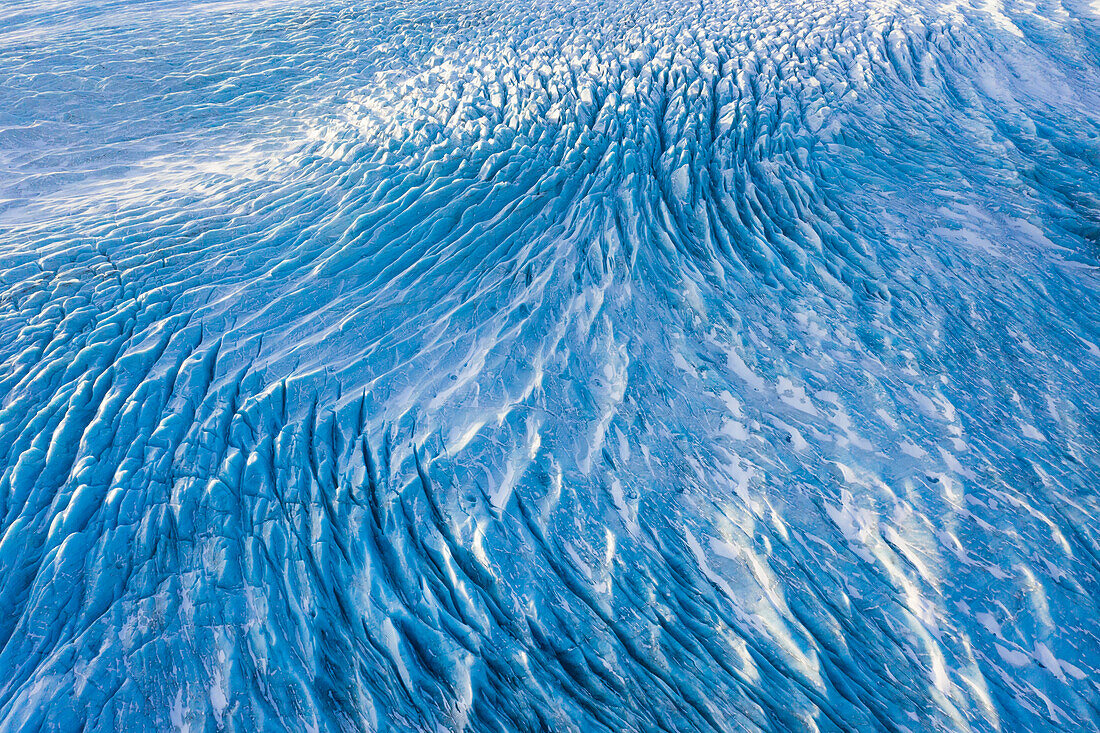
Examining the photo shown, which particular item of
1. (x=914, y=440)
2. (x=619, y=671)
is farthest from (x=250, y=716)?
(x=914, y=440)

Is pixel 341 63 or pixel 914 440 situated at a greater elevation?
pixel 341 63

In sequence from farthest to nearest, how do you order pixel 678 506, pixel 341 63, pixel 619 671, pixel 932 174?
pixel 341 63
pixel 932 174
pixel 678 506
pixel 619 671

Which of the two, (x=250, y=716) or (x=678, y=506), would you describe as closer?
(x=250, y=716)

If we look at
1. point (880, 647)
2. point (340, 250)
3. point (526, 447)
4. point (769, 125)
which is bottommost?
point (880, 647)

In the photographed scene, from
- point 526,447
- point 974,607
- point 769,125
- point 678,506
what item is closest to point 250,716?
point 526,447

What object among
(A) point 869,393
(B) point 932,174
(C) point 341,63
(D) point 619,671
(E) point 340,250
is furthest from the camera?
Result: (C) point 341,63

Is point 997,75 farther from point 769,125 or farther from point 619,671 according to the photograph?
point 619,671

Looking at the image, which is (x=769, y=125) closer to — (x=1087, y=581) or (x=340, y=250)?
(x=340, y=250)
